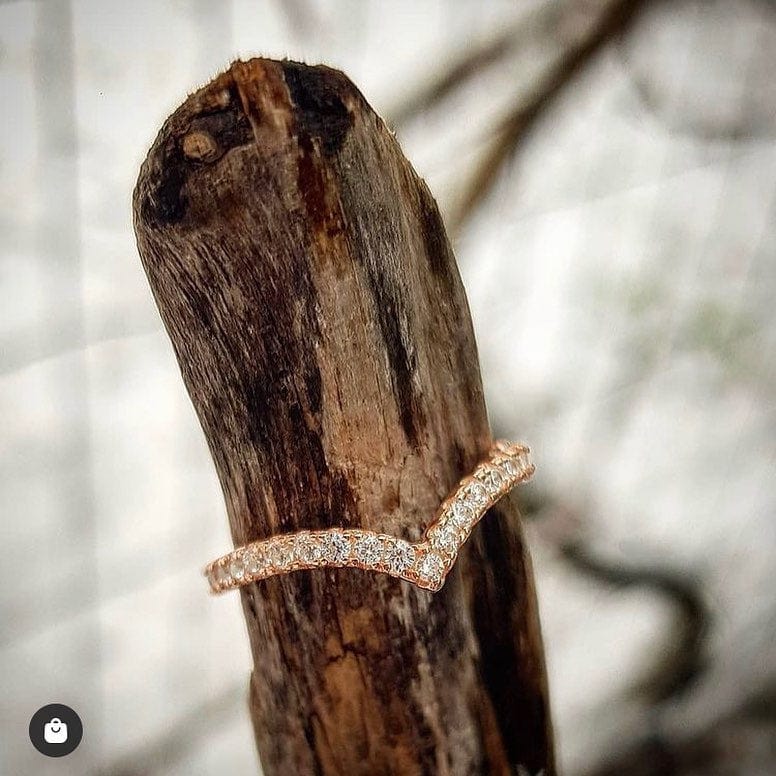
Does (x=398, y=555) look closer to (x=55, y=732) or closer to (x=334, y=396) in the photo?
(x=334, y=396)

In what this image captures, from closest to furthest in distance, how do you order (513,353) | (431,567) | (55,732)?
(431,567) → (55,732) → (513,353)

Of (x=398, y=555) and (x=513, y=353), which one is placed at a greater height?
(x=513, y=353)

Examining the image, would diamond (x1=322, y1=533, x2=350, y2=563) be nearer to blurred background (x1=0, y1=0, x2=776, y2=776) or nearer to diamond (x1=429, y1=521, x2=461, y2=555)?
diamond (x1=429, y1=521, x2=461, y2=555)

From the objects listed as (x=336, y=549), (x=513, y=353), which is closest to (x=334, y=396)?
(x=336, y=549)

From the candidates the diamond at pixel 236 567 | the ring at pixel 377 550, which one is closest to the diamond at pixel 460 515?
the ring at pixel 377 550

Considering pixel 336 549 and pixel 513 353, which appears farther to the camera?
pixel 513 353

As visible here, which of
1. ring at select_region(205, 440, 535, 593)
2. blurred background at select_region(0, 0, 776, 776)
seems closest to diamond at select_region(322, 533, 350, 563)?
ring at select_region(205, 440, 535, 593)

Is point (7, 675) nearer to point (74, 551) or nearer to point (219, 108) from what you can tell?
point (74, 551)
